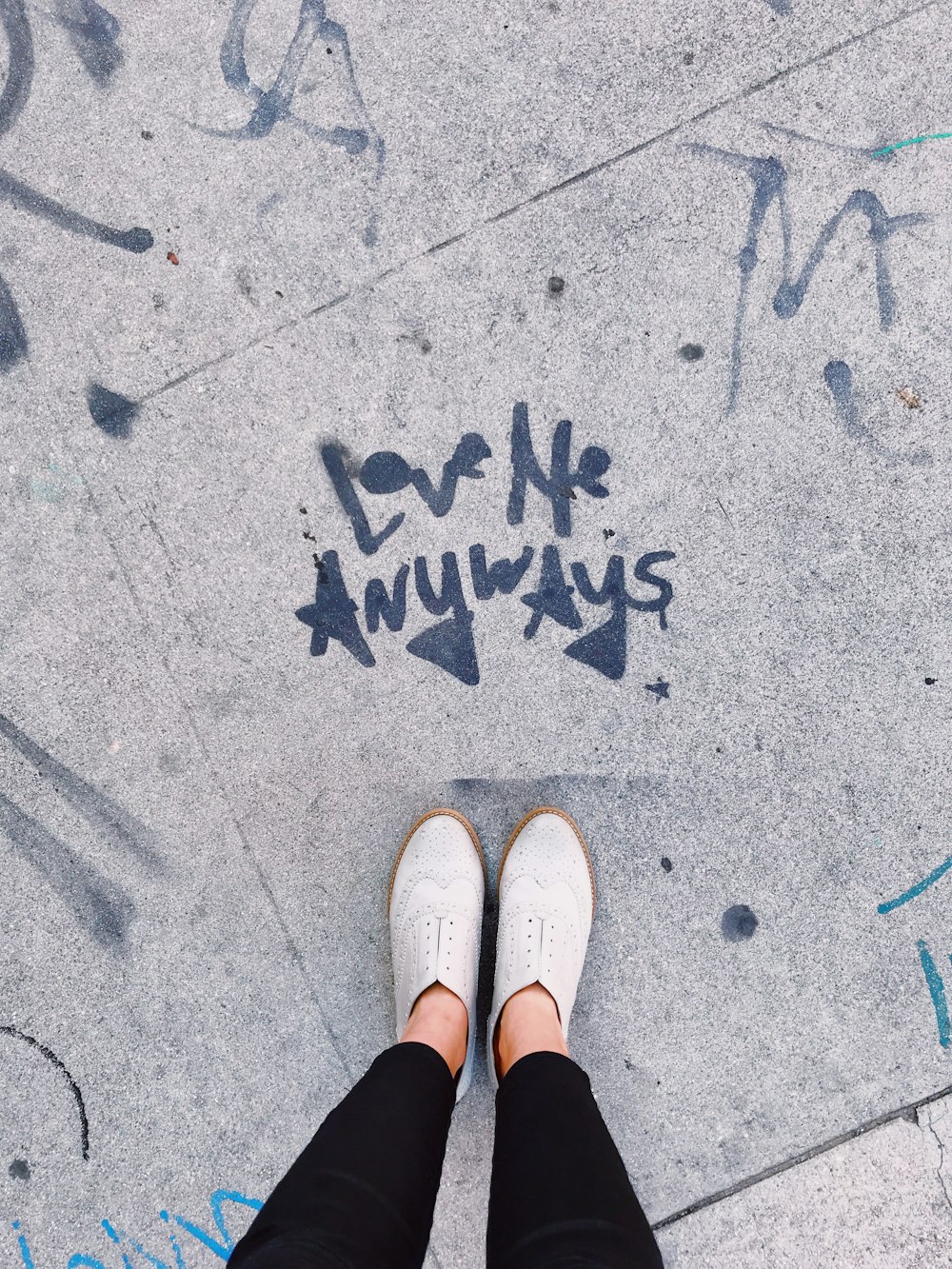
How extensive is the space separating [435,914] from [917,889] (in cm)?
109

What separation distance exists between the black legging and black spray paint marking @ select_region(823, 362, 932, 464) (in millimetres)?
1491

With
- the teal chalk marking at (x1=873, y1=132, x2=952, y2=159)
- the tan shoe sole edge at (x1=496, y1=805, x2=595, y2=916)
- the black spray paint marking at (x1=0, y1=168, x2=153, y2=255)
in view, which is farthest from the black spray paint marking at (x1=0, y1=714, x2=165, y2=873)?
the teal chalk marking at (x1=873, y1=132, x2=952, y2=159)

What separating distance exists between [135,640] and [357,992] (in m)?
0.96

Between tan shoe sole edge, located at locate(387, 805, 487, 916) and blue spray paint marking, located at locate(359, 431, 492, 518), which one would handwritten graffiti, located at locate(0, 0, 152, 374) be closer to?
blue spray paint marking, located at locate(359, 431, 492, 518)

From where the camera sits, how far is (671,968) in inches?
74.0

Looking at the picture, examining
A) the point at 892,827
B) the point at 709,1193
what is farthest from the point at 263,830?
the point at 892,827

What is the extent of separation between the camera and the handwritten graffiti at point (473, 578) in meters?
1.88

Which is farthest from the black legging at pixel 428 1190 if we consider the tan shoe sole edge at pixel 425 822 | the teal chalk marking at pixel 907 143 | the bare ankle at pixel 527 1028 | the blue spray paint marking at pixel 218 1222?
the teal chalk marking at pixel 907 143

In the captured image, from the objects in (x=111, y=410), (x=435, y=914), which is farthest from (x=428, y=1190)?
(x=111, y=410)

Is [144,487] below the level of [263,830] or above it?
above

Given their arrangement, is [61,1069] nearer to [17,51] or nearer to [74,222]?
[74,222]

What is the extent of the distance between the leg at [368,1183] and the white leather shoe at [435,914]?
231 millimetres

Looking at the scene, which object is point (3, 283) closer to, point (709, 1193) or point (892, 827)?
point (892, 827)

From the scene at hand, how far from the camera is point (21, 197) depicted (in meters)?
1.89
